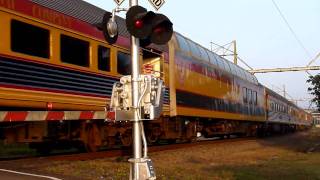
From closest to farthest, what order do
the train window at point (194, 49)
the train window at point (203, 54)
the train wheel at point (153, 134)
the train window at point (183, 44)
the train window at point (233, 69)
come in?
the train wheel at point (153, 134), the train window at point (183, 44), the train window at point (194, 49), the train window at point (203, 54), the train window at point (233, 69)

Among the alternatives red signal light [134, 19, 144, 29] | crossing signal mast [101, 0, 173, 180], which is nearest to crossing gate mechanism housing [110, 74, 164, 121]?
crossing signal mast [101, 0, 173, 180]

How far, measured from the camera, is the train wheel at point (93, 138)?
44.9ft

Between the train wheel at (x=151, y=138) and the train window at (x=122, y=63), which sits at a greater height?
the train window at (x=122, y=63)

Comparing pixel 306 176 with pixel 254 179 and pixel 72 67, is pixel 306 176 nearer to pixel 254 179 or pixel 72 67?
pixel 254 179

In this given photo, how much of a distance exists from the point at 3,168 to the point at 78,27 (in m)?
4.02

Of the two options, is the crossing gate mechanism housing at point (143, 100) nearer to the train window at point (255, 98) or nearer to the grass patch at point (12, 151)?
the grass patch at point (12, 151)

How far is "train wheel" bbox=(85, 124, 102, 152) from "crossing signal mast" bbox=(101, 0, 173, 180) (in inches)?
248

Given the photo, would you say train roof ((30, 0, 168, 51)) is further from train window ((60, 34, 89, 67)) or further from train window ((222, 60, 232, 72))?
train window ((222, 60, 232, 72))

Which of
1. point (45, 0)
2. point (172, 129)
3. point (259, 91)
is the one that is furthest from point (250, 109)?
point (45, 0)

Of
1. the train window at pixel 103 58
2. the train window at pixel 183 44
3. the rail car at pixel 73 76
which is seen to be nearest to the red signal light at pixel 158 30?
the rail car at pixel 73 76

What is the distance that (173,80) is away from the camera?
57.7 ft

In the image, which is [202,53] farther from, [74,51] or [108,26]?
[108,26]

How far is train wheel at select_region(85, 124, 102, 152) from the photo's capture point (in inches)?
538

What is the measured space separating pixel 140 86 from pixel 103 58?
6.50 metres
